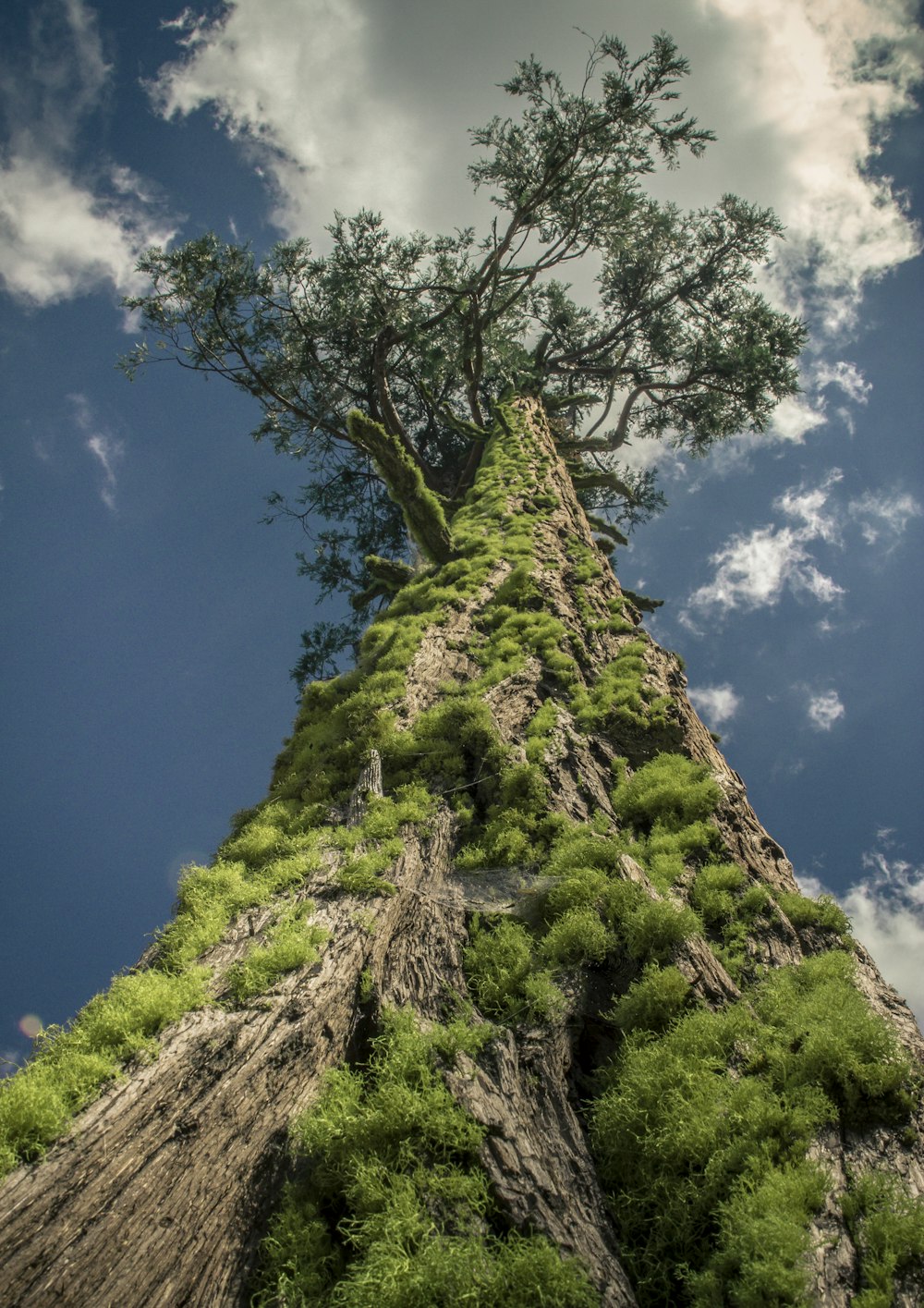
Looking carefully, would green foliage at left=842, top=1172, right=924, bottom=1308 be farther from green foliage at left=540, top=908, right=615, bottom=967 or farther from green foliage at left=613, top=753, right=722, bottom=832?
green foliage at left=613, top=753, right=722, bottom=832

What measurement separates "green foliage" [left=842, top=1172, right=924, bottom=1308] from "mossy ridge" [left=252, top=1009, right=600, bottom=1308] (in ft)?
3.74

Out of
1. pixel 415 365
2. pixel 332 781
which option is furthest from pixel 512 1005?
pixel 415 365

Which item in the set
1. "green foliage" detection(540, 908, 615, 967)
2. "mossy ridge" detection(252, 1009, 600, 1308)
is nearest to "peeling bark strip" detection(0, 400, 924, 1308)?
"green foliage" detection(540, 908, 615, 967)

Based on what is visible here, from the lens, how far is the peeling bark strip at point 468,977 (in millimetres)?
3186

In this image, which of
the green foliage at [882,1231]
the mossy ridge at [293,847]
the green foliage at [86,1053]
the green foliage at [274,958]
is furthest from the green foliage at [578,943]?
the green foliage at [86,1053]

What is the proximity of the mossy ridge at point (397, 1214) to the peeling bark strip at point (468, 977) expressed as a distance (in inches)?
4.7

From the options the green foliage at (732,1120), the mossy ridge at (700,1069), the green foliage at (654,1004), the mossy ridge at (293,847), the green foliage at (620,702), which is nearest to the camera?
the green foliage at (732,1120)

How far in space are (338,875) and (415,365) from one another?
585 inches

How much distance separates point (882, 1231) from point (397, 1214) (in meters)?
2.07

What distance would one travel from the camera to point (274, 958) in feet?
15.1

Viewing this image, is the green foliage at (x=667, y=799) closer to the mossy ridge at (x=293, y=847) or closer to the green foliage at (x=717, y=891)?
the green foliage at (x=717, y=891)

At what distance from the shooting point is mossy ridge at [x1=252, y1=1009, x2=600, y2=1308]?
2982 mm

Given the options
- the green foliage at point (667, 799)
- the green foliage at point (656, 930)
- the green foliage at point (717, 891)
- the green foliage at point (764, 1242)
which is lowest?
the green foliage at point (764, 1242)

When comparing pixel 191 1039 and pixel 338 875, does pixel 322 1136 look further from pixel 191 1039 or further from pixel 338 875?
pixel 338 875
